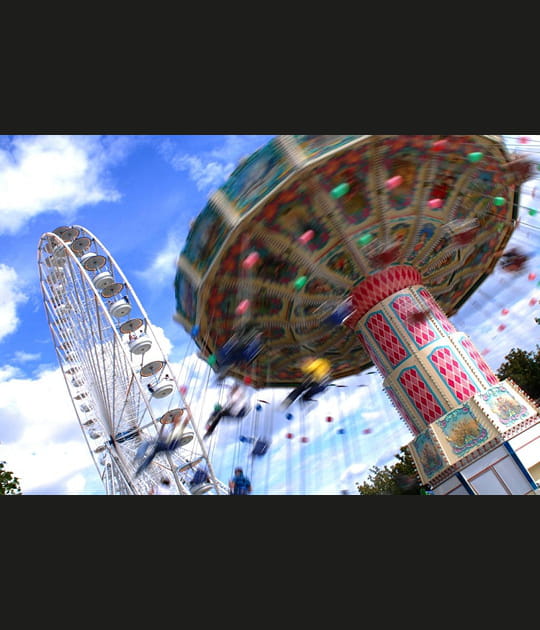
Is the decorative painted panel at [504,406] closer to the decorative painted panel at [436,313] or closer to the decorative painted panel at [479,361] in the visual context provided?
the decorative painted panel at [479,361]

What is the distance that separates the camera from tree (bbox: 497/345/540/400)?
58.7 feet

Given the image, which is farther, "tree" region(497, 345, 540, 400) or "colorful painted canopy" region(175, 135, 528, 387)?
"tree" region(497, 345, 540, 400)

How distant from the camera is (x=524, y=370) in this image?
1881cm

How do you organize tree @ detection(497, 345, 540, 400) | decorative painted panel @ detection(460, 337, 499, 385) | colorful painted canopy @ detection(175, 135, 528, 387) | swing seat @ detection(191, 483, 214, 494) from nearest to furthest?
colorful painted canopy @ detection(175, 135, 528, 387) < decorative painted panel @ detection(460, 337, 499, 385) < swing seat @ detection(191, 483, 214, 494) < tree @ detection(497, 345, 540, 400)

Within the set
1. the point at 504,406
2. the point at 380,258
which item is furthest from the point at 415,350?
the point at 380,258

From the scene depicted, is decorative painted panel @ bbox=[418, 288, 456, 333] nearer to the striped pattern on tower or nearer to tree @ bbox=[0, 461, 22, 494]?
the striped pattern on tower

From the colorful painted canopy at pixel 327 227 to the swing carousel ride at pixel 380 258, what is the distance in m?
0.02

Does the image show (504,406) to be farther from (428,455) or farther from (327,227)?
(327,227)

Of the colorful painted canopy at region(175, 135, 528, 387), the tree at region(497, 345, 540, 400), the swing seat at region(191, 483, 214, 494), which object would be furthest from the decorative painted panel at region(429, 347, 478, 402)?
the tree at region(497, 345, 540, 400)

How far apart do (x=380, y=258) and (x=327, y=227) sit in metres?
1.28

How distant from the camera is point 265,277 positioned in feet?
31.0

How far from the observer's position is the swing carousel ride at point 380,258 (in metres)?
8.10

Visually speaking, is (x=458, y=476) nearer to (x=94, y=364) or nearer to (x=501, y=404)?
(x=501, y=404)

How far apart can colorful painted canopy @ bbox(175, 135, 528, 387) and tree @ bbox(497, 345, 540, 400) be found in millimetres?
8282
